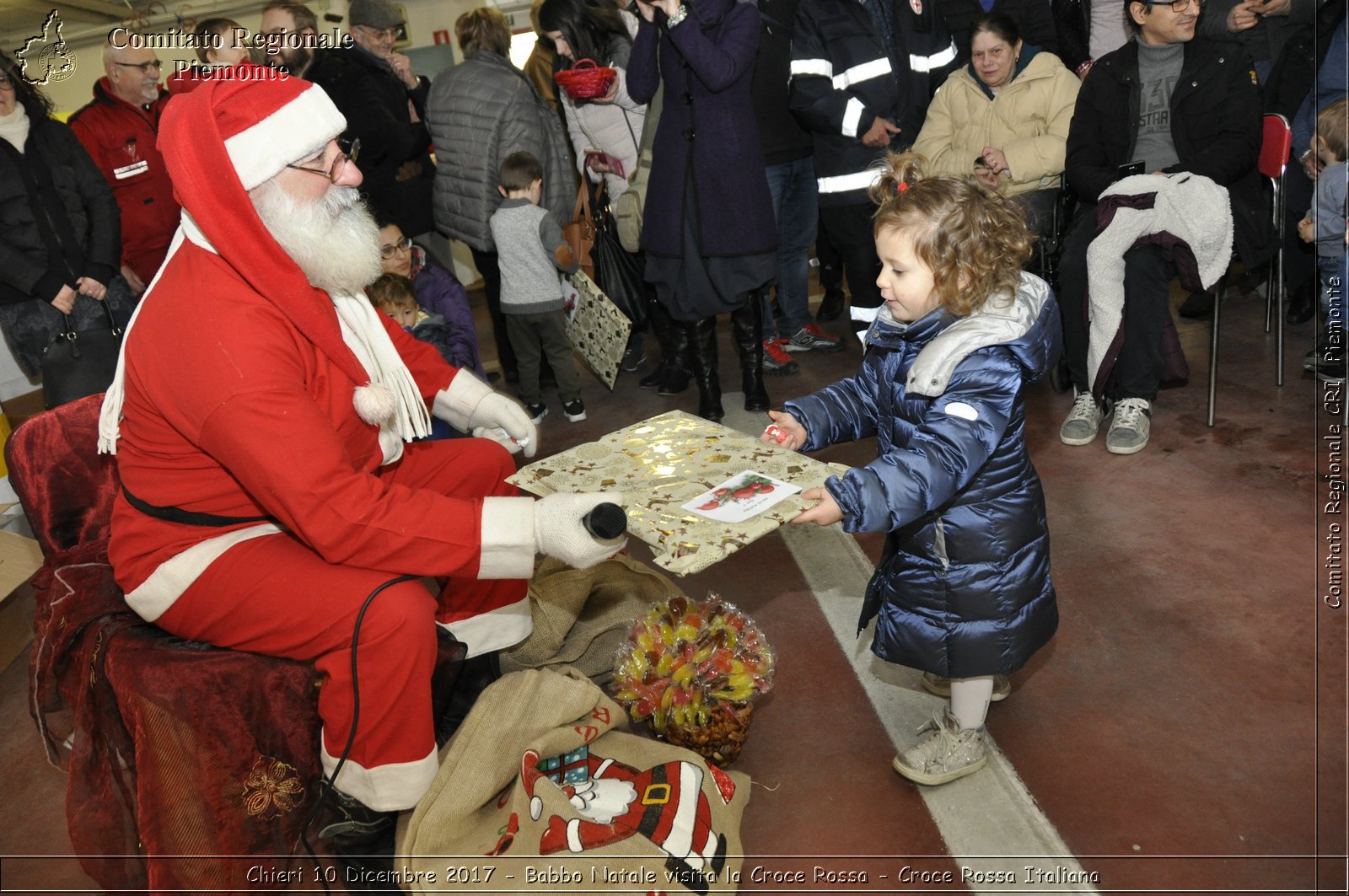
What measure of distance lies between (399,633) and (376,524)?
232 mm

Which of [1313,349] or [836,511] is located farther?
[1313,349]

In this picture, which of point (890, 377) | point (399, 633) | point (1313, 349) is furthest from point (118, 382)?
point (1313, 349)

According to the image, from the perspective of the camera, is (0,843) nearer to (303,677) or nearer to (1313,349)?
(303,677)

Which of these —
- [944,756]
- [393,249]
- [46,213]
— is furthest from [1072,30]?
[46,213]

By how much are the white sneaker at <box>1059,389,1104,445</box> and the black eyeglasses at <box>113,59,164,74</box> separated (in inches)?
186

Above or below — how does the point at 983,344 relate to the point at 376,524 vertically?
above

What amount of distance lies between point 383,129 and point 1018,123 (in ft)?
10.2

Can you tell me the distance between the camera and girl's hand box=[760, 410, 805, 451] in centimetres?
241

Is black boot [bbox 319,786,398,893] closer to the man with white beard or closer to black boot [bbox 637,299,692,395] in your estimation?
the man with white beard

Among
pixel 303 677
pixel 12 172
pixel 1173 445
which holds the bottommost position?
pixel 1173 445

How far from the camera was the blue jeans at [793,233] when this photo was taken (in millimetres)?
5039

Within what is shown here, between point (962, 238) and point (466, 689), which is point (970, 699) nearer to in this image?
point (962, 238)

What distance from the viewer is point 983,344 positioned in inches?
81.7

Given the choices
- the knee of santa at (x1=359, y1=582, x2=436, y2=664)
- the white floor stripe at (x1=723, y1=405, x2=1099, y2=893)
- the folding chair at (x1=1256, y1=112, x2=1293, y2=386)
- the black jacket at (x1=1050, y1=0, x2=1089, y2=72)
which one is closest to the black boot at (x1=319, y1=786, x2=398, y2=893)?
the knee of santa at (x1=359, y1=582, x2=436, y2=664)
